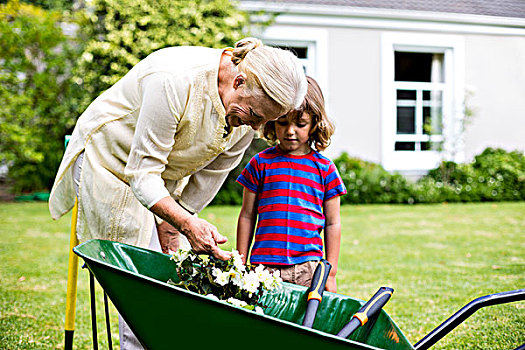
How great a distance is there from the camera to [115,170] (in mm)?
1984

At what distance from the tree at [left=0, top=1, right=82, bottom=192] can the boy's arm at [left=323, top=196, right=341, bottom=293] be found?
618cm

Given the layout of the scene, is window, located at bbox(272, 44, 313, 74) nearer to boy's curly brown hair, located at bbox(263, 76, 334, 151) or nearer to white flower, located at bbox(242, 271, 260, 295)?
boy's curly brown hair, located at bbox(263, 76, 334, 151)

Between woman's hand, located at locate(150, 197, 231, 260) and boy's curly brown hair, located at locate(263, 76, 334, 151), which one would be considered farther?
boy's curly brown hair, located at locate(263, 76, 334, 151)

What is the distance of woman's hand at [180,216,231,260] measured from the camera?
1.58m

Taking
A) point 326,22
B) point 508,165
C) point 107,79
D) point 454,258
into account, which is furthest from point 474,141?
point 107,79

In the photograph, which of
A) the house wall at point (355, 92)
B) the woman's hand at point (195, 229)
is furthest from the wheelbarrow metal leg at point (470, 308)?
A: the house wall at point (355, 92)

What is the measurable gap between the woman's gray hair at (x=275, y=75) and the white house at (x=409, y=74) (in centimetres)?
672

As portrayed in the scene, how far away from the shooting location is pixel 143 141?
1726 mm

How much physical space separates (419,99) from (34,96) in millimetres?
5973

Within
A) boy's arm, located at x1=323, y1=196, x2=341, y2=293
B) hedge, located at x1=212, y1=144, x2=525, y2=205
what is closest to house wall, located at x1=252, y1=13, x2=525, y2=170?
hedge, located at x1=212, y1=144, x2=525, y2=205

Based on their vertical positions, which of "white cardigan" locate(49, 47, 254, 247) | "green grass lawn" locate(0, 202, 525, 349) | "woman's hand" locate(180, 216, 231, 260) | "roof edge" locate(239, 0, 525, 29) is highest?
"roof edge" locate(239, 0, 525, 29)

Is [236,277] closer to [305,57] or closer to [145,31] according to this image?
[145,31]

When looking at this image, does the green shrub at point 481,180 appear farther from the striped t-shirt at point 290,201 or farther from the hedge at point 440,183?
the striped t-shirt at point 290,201

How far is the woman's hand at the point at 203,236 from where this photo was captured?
1.58 metres
